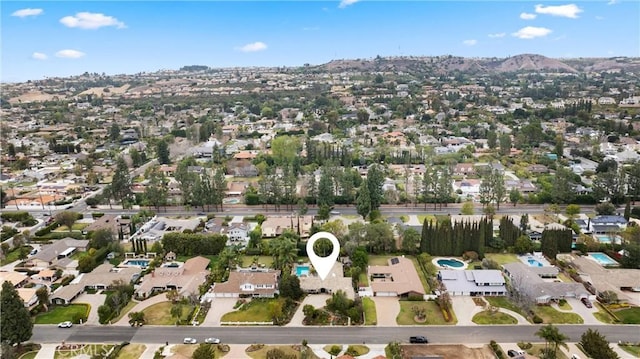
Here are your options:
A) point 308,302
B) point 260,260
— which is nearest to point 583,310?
point 308,302

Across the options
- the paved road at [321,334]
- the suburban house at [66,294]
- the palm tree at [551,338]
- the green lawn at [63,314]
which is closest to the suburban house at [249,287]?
the paved road at [321,334]

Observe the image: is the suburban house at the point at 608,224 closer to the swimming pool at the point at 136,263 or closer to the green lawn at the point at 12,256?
the swimming pool at the point at 136,263

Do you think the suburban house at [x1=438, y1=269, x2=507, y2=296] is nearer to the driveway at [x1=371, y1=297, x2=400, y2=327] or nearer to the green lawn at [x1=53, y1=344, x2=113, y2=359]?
the driveway at [x1=371, y1=297, x2=400, y2=327]


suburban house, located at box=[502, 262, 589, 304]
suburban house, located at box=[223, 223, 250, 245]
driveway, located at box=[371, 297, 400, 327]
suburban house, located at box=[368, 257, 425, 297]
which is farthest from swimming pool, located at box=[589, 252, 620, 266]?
suburban house, located at box=[223, 223, 250, 245]

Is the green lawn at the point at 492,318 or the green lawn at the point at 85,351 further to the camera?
the green lawn at the point at 492,318

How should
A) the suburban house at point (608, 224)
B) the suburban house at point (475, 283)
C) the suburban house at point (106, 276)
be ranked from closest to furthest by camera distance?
the suburban house at point (475, 283)
the suburban house at point (106, 276)
the suburban house at point (608, 224)
